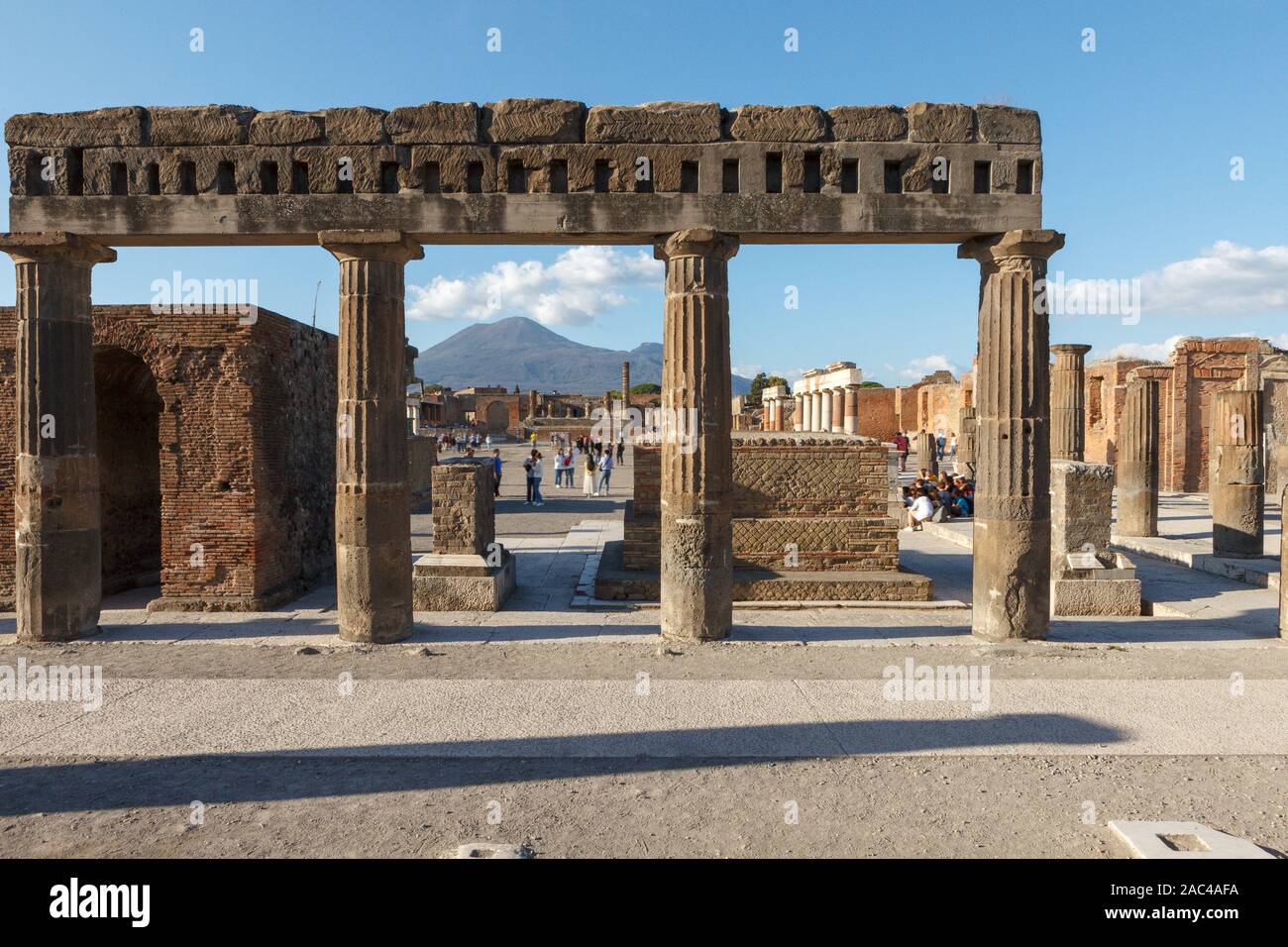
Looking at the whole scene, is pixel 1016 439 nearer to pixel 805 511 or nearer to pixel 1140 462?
pixel 805 511

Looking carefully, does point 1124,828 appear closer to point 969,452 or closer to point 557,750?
point 557,750

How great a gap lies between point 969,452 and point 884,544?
1056cm

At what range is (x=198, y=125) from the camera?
8.00m

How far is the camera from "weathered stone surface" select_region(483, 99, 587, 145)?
7980mm

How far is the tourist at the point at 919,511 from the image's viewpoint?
54.9 ft

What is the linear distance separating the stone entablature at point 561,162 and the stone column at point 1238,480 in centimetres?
845

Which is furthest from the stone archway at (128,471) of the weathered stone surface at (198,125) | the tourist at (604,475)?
the tourist at (604,475)

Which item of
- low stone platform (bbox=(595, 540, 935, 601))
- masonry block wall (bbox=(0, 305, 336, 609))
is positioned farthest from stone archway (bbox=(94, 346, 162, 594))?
low stone platform (bbox=(595, 540, 935, 601))

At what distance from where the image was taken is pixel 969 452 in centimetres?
2000

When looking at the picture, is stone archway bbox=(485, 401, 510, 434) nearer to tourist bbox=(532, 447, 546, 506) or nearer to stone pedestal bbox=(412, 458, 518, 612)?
tourist bbox=(532, 447, 546, 506)

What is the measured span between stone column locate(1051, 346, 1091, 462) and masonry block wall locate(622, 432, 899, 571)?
256 inches

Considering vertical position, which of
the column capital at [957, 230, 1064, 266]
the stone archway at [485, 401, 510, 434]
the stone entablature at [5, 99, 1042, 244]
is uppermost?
the stone archway at [485, 401, 510, 434]
